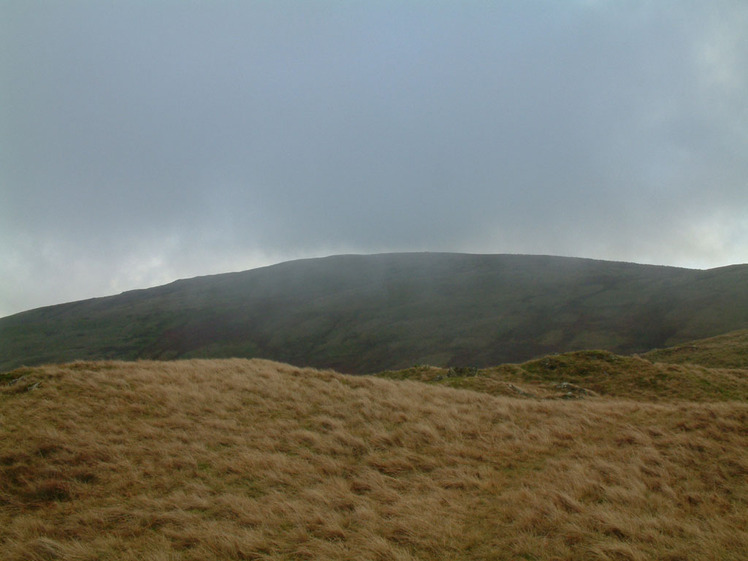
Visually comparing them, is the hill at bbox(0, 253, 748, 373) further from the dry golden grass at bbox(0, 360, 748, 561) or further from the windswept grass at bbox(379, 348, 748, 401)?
the dry golden grass at bbox(0, 360, 748, 561)

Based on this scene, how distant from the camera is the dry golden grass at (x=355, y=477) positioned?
6.64 metres

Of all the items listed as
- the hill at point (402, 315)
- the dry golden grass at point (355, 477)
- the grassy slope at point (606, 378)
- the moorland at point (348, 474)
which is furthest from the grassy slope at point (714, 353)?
the dry golden grass at point (355, 477)

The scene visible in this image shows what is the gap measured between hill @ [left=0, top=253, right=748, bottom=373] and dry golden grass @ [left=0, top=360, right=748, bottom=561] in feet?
187

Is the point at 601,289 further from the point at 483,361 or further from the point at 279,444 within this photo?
the point at 279,444

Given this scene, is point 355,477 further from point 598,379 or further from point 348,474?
point 598,379

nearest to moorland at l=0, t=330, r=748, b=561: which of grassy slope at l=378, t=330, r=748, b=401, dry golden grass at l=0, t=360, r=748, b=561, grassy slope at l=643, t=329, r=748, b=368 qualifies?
dry golden grass at l=0, t=360, r=748, b=561

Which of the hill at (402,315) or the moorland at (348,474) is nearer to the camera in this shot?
the moorland at (348,474)

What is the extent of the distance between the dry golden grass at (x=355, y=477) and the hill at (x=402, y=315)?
5686cm

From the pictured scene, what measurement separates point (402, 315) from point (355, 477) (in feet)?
285

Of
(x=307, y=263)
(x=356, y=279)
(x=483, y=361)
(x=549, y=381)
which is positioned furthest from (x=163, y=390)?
(x=307, y=263)

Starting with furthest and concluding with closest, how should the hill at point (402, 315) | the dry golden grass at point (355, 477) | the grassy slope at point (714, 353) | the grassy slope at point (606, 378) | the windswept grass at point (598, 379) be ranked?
the hill at point (402, 315), the grassy slope at point (714, 353), the grassy slope at point (606, 378), the windswept grass at point (598, 379), the dry golden grass at point (355, 477)

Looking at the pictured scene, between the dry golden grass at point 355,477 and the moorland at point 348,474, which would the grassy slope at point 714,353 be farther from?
the dry golden grass at point 355,477

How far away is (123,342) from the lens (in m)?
104

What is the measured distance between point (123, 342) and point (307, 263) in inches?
2522
